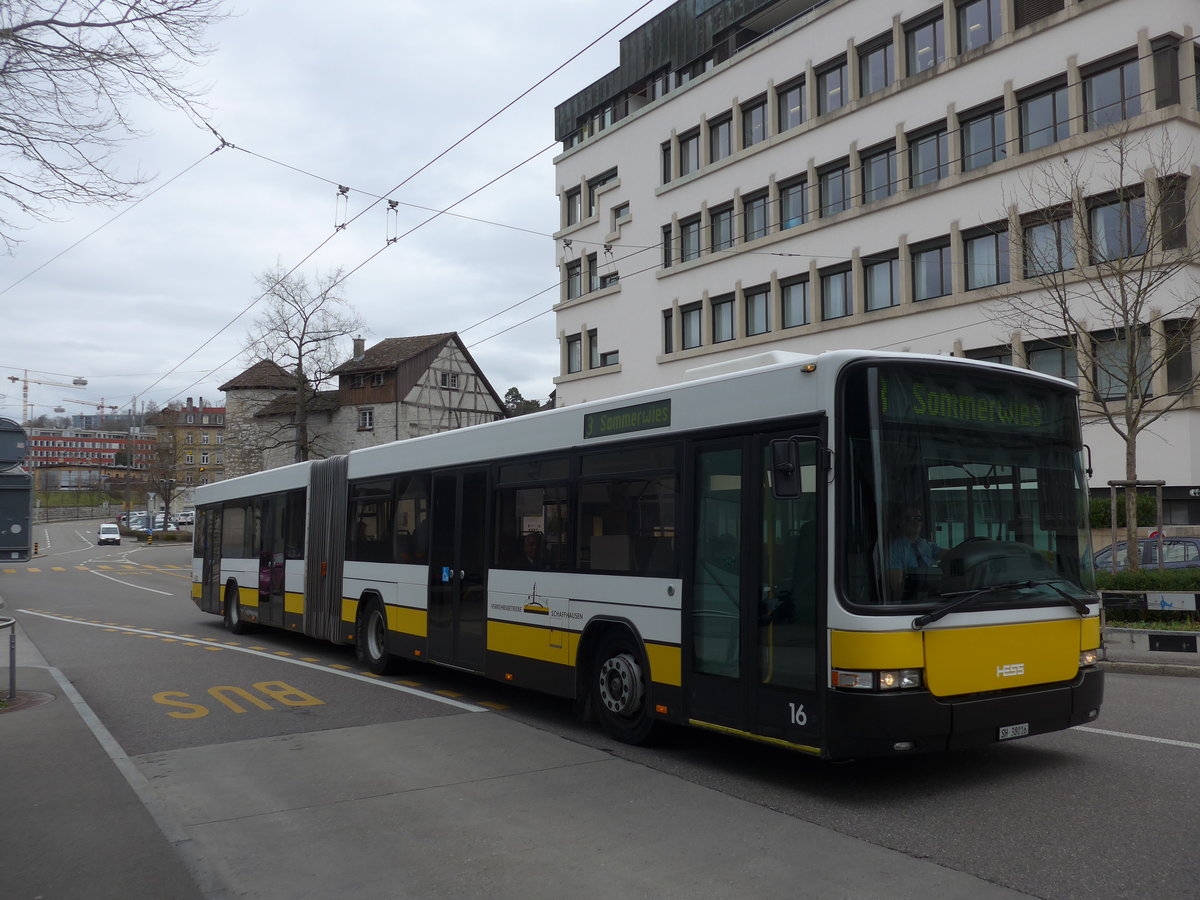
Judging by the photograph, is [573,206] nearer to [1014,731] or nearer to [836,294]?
[836,294]

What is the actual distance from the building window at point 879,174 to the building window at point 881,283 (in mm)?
1918

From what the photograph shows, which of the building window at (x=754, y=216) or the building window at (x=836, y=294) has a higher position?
the building window at (x=754, y=216)

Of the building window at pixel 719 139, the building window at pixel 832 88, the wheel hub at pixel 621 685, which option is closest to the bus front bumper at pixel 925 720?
the wheel hub at pixel 621 685

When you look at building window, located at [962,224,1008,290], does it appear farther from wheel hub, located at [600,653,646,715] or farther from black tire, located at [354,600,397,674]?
wheel hub, located at [600,653,646,715]

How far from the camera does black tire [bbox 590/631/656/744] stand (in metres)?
8.37

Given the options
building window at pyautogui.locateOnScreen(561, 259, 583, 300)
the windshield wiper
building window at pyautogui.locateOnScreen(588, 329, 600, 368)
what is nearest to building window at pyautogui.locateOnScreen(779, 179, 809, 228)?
building window at pyautogui.locateOnScreen(588, 329, 600, 368)

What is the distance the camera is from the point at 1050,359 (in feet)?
86.6

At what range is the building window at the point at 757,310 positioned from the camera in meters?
34.9

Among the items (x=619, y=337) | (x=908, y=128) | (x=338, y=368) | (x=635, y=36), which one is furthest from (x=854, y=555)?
(x=338, y=368)

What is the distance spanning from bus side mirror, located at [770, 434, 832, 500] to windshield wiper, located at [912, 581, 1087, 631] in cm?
107

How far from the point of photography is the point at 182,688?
12289mm

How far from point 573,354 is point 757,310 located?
12.3 metres

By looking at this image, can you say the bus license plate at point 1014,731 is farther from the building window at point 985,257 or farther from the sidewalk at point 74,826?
the building window at point 985,257

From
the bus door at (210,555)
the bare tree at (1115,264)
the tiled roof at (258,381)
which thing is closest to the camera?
the bus door at (210,555)
